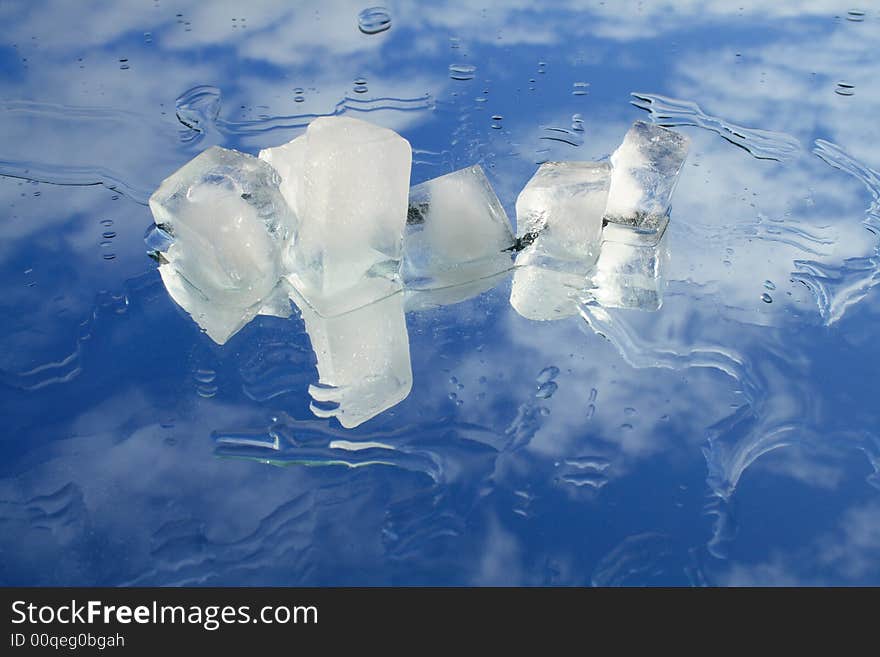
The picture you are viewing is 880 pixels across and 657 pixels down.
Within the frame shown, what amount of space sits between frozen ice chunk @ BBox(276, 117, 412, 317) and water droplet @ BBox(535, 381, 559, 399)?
215 millimetres

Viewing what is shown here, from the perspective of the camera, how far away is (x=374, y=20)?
1.50m

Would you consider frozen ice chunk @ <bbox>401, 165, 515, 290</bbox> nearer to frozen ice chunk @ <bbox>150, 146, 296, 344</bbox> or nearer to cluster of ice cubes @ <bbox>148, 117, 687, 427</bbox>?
cluster of ice cubes @ <bbox>148, 117, 687, 427</bbox>

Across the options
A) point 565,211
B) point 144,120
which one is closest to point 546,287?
point 565,211

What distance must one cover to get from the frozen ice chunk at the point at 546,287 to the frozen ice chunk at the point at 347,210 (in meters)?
0.14

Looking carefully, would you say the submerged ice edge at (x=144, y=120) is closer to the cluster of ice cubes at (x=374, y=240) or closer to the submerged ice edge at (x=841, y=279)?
the cluster of ice cubes at (x=374, y=240)

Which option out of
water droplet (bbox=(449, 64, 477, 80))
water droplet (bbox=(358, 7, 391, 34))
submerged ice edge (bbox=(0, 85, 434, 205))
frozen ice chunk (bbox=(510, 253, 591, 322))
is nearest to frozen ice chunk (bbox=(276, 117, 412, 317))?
frozen ice chunk (bbox=(510, 253, 591, 322))

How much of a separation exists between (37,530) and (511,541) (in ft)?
1.35

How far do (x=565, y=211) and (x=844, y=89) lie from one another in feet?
2.06

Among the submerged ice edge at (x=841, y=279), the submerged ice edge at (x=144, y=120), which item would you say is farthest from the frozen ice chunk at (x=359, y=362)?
the submerged ice edge at (x=841, y=279)

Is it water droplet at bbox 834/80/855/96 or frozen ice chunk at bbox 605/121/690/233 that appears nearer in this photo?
frozen ice chunk at bbox 605/121/690/233

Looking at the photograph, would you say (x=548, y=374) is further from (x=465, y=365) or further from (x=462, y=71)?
(x=462, y=71)

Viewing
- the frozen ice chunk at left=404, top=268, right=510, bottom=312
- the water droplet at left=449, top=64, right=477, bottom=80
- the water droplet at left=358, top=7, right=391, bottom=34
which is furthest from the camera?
the water droplet at left=358, top=7, right=391, bottom=34

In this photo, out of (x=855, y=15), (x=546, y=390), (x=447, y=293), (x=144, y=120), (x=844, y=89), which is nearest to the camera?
(x=546, y=390)

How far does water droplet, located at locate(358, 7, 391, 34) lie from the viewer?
148 cm
